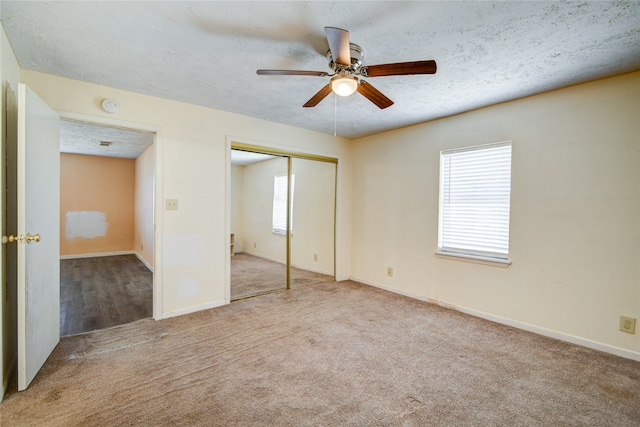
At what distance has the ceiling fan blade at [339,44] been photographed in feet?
5.03

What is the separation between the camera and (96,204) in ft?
22.0

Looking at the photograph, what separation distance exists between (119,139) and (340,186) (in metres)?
3.82

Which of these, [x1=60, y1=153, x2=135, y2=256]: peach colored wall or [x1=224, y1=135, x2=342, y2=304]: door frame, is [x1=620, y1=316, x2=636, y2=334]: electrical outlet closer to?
[x1=224, y1=135, x2=342, y2=304]: door frame

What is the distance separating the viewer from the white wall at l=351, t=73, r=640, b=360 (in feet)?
8.06

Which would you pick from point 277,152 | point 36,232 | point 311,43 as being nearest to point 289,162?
point 277,152

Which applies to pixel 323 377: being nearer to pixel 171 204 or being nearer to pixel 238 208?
pixel 171 204

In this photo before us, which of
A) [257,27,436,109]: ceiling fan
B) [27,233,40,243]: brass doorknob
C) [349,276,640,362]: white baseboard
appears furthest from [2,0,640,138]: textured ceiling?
[349,276,640,362]: white baseboard

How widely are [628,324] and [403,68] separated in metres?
2.77

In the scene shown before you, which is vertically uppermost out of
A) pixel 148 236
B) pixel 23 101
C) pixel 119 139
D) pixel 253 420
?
pixel 119 139

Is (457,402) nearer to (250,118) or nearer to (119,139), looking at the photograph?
(250,118)

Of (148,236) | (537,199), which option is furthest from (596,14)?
(148,236)

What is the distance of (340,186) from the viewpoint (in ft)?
15.7

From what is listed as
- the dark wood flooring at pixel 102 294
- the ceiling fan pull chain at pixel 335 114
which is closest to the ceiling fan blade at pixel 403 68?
the ceiling fan pull chain at pixel 335 114

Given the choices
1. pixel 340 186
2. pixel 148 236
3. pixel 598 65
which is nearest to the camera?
pixel 598 65
